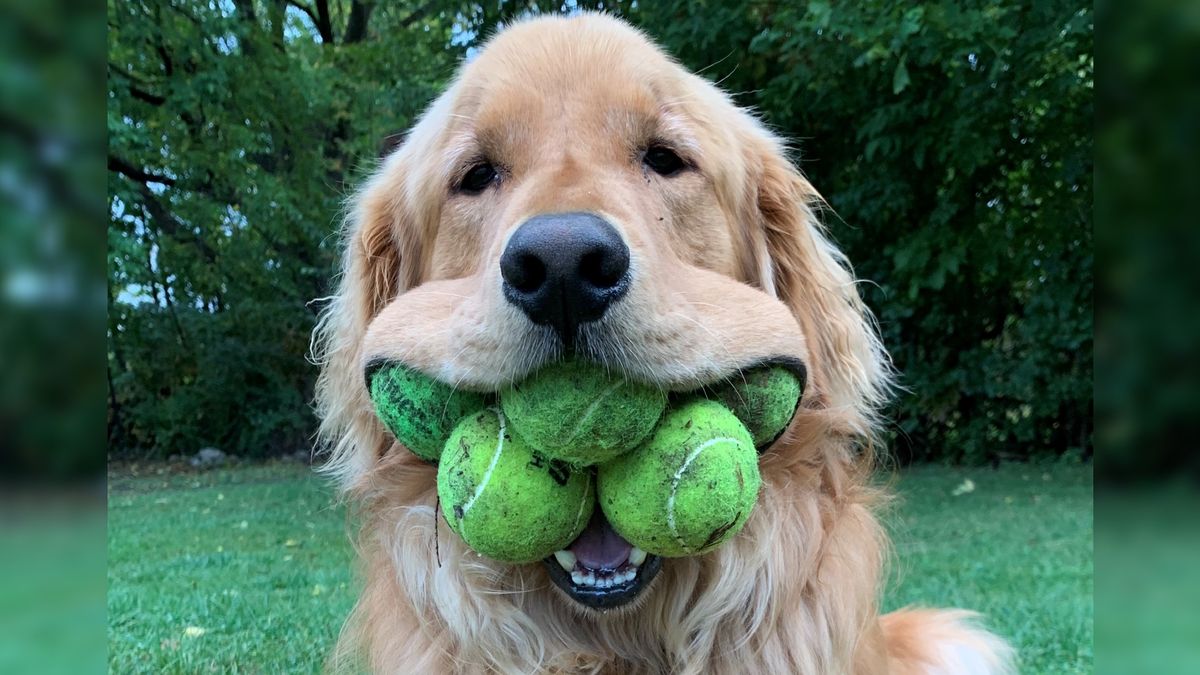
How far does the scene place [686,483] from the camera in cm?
174

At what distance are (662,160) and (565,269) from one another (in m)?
0.83

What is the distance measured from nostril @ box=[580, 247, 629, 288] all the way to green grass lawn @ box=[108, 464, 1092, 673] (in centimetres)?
173

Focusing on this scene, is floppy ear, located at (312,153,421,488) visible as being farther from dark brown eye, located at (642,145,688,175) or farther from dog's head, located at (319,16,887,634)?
dark brown eye, located at (642,145,688,175)

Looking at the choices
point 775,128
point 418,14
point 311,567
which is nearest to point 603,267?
point 311,567

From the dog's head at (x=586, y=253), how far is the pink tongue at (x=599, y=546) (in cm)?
8

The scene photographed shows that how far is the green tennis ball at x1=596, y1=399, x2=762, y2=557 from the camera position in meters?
1.74

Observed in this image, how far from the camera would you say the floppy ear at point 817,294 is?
2.58 metres

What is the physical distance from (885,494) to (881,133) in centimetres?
814

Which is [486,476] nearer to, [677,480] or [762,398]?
[677,480]

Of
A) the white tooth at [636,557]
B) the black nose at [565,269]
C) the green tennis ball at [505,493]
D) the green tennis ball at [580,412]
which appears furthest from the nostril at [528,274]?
the white tooth at [636,557]

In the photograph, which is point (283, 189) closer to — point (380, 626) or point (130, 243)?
point (130, 243)

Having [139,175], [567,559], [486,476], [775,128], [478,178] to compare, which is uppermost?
[775,128]

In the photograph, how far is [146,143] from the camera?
10.2m

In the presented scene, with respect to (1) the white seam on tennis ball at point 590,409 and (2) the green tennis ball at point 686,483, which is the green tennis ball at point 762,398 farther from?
(1) the white seam on tennis ball at point 590,409
